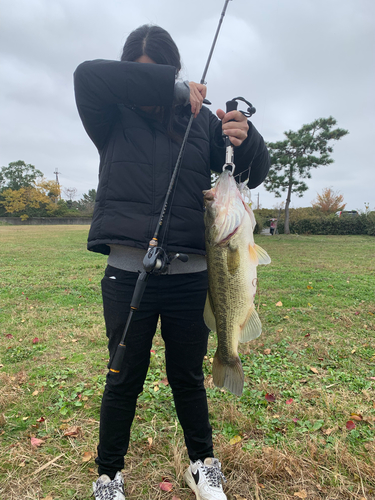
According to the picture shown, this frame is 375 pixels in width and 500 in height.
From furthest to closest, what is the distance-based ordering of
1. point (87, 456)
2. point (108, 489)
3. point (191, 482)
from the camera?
point (87, 456) < point (191, 482) < point (108, 489)

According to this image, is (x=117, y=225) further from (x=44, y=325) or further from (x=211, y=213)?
(x=44, y=325)

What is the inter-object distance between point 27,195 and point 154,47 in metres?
60.4

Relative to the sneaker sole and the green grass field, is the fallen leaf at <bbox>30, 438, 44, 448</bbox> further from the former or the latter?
the sneaker sole

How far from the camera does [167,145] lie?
1858mm

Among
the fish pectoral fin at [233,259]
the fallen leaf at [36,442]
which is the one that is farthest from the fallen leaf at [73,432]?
the fish pectoral fin at [233,259]

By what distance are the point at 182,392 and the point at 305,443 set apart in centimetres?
125

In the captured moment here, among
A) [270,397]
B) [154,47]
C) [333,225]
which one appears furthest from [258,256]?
[333,225]

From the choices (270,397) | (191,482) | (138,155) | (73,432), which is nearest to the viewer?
(138,155)

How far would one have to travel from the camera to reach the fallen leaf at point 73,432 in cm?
260

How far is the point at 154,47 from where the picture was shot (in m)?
1.90

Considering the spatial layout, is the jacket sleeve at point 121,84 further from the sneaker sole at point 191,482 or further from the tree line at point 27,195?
the tree line at point 27,195

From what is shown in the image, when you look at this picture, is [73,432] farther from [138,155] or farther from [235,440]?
[138,155]

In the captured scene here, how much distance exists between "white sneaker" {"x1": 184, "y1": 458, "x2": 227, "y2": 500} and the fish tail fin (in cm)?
58

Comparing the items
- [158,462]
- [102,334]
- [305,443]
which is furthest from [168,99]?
[102,334]
